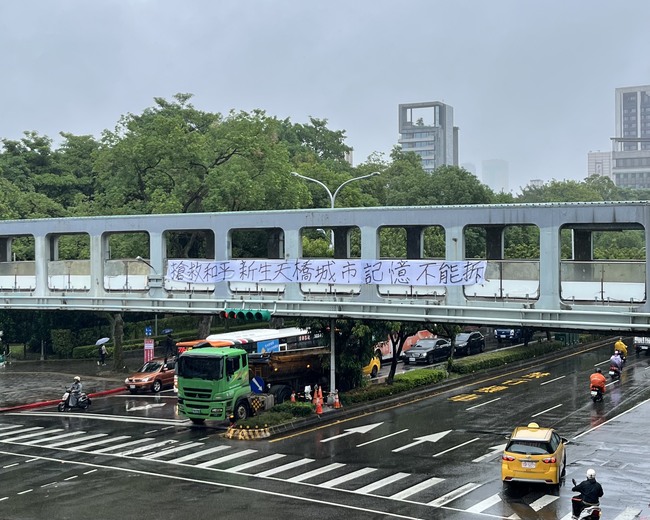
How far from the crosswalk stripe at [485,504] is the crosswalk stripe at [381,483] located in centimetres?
297

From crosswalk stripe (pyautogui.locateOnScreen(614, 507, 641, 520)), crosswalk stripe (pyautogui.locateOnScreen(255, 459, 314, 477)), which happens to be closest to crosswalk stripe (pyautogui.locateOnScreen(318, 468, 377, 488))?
crosswalk stripe (pyautogui.locateOnScreen(255, 459, 314, 477))

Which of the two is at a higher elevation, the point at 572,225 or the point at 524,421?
the point at 572,225

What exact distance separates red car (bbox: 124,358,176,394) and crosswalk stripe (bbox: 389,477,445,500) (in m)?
21.8

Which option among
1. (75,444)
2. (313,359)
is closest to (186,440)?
(75,444)

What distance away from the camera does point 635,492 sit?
23094 mm

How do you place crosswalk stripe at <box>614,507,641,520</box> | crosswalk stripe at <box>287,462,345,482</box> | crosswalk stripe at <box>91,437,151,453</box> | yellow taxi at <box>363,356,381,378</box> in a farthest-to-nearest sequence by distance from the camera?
yellow taxi at <box>363,356,381,378</box> < crosswalk stripe at <box>91,437,151,453</box> < crosswalk stripe at <box>287,462,345,482</box> < crosswalk stripe at <box>614,507,641,520</box>

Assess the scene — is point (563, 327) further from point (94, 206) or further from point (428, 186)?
point (428, 186)

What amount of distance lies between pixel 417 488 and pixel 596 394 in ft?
57.1

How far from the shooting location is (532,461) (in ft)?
76.0

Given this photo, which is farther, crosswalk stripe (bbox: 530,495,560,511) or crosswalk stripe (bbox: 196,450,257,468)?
crosswalk stripe (bbox: 196,450,257,468)

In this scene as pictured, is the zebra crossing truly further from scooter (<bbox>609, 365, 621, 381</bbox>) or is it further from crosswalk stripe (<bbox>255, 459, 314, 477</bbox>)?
scooter (<bbox>609, 365, 621, 381</bbox>)

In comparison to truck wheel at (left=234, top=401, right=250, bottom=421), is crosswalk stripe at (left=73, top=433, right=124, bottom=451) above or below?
below

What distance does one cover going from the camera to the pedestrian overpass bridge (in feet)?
84.4

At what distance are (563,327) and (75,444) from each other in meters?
17.3
